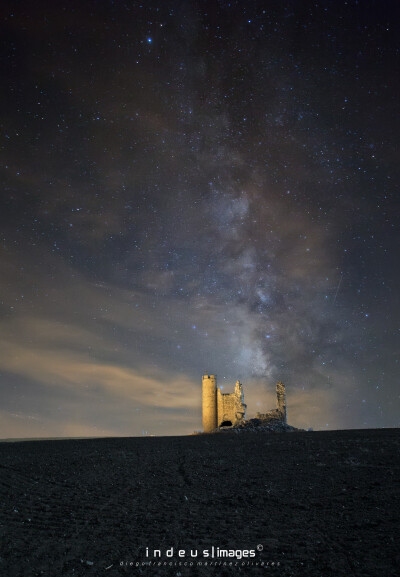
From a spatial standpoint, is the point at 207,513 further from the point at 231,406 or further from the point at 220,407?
the point at 220,407

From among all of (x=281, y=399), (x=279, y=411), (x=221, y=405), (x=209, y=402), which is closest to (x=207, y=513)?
(x=279, y=411)

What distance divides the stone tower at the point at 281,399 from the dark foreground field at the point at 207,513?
2511 cm

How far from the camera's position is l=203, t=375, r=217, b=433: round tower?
43.3 meters

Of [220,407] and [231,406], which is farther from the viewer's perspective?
[220,407]

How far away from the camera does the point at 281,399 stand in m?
40.7

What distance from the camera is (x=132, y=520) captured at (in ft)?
28.5

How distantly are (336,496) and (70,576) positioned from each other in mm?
6654

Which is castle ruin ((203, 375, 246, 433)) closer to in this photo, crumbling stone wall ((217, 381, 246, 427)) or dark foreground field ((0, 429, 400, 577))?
crumbling stone wall ((217, 381, 246, 427))

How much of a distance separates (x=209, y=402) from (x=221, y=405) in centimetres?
142

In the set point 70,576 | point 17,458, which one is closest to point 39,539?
point 70,576

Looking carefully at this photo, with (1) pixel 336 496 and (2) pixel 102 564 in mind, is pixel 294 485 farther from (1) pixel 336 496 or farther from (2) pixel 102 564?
(2) pixel 102 564

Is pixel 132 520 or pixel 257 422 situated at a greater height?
pixel 257 422

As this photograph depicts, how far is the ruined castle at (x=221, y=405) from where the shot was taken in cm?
4231

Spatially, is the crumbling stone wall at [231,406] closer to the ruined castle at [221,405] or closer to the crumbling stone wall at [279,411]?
the ruined castle at [221,405]
